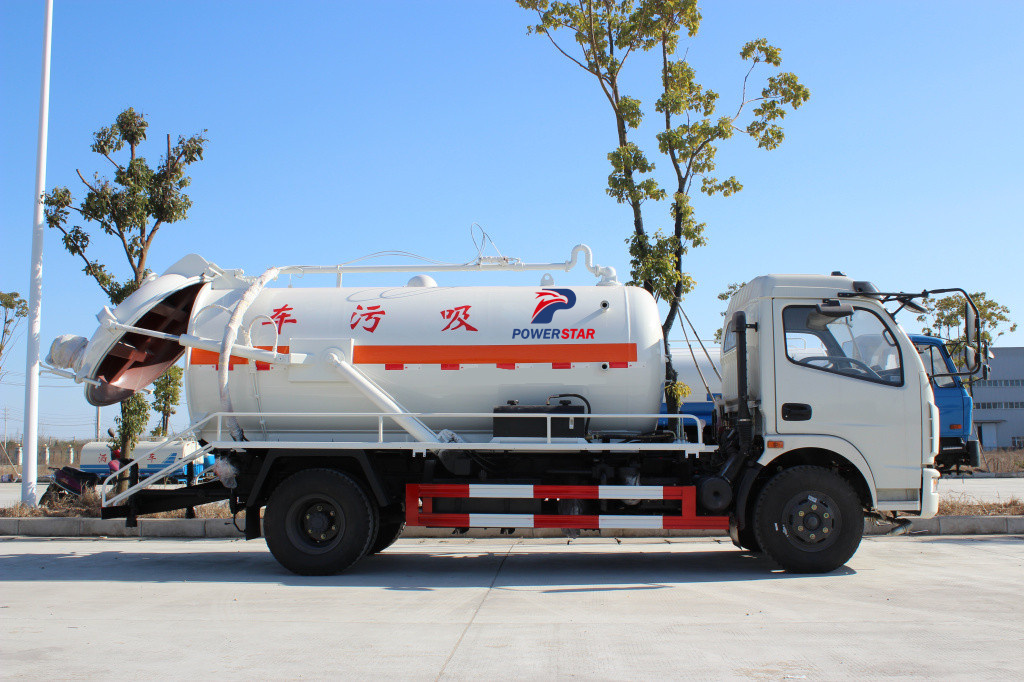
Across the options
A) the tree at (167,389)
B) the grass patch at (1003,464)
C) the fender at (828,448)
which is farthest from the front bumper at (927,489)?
the grass patch at (1003,464)

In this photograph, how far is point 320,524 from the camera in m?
8.12

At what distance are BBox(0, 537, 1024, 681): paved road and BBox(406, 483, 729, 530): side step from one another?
0.54 m

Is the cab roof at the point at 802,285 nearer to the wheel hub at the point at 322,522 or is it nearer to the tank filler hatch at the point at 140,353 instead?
the wheel hub at the point at 322,522

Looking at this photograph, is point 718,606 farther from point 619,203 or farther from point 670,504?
point 619,203

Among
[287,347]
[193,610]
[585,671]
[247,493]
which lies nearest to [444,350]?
[287,347]

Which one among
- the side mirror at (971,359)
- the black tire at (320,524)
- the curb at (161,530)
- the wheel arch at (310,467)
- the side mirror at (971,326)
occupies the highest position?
the side mirror at (971,326)

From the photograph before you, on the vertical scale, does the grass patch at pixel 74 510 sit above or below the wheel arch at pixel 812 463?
below

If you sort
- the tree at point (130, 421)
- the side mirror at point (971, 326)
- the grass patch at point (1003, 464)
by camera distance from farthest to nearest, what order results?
the grass patch at point (1003, 464) < the tree at point (130, 421) < the side mirror at point (971, 326)

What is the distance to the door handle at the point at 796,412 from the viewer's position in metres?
7.83

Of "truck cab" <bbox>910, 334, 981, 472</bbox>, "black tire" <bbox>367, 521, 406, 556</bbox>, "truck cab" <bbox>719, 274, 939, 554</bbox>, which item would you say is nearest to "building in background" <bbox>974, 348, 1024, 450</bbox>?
"truck cab" <bbox>910, 334, 981, 472</bbox>

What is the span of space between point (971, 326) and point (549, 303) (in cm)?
416

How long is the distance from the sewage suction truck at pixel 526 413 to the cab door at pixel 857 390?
20mm

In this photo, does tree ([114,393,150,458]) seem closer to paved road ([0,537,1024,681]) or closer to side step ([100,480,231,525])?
paved road ([0,537,1024,681])

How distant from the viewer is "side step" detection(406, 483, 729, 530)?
798cm
